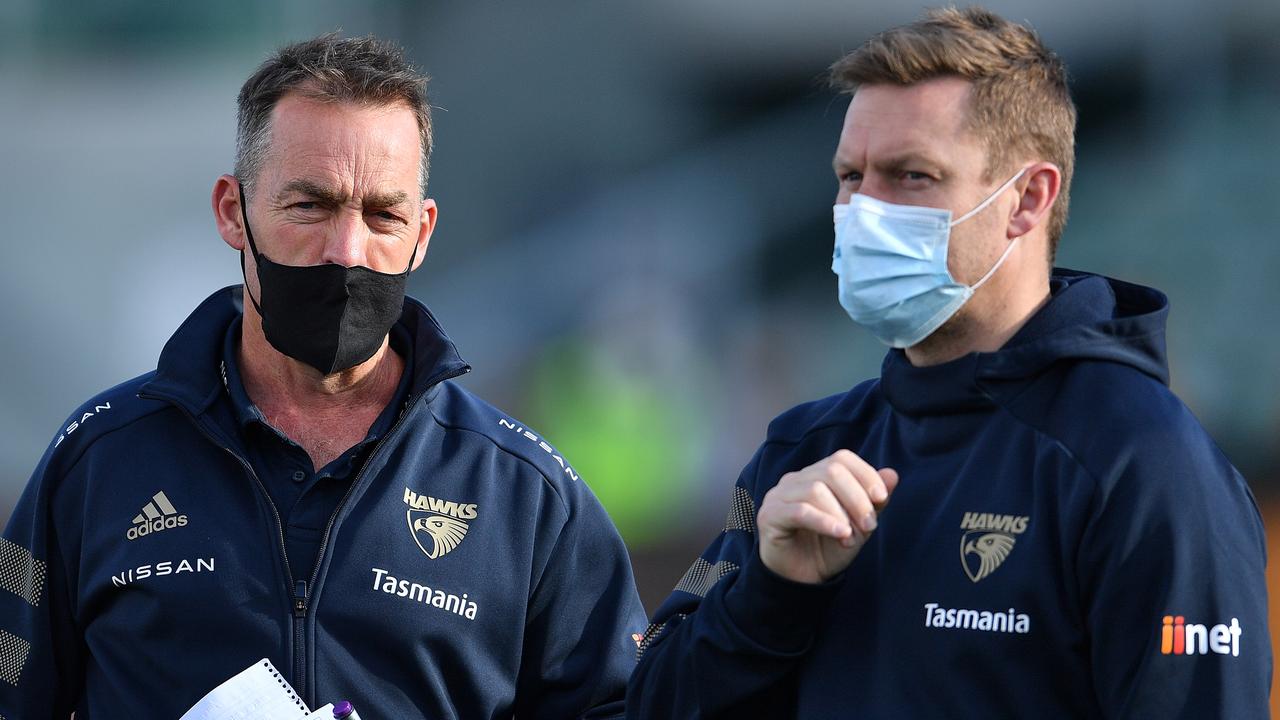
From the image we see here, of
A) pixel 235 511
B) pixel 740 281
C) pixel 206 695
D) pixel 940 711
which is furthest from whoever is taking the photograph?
pixel 740 281

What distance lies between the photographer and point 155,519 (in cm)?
284

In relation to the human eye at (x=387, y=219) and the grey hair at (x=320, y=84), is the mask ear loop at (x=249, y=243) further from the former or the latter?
the human eye at (x=387, y=219)

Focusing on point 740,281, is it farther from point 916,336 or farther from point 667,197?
point 916,336

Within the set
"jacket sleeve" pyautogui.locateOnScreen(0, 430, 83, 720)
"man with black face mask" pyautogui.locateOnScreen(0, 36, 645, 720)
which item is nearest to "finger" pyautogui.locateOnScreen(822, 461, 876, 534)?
"man with black face mask" pyautogui.locateOnScreen(0, 36, 645, 720)

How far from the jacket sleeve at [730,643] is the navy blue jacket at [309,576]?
446 mm

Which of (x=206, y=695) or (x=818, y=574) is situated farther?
(x=206, y=695)

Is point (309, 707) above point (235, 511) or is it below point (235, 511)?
below

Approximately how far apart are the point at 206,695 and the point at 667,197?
37.3 feet

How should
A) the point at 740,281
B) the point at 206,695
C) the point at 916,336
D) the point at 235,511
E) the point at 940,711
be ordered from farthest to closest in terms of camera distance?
the point at 740,281
the point at 235,511
the point at 206,695
the point at 916,336
the point at 940,711

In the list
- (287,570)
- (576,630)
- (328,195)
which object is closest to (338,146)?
(328,195)

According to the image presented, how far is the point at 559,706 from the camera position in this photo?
2973 mm

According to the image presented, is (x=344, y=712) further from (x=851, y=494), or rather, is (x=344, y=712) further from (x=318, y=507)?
(x=851, y=494)

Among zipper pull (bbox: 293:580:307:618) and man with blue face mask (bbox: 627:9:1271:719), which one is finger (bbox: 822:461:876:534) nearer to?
man with blue face mask (bbox: 627:9:1271:719)

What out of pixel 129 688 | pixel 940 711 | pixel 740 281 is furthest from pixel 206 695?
pixel 740 281
